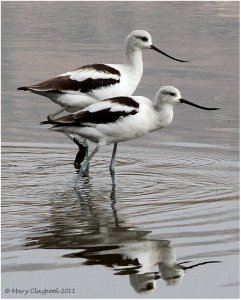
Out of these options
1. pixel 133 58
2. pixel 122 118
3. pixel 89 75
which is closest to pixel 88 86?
pixel 89 75

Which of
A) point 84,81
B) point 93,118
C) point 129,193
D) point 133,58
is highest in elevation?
point 133,58

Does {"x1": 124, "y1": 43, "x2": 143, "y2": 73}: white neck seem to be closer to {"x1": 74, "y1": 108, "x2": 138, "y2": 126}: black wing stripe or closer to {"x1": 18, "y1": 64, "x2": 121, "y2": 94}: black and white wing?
{"x1": 18, "y1": 64, "x2": 121, "y2": 94}: black and white wing

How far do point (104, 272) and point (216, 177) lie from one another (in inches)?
148

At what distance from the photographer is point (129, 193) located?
37.3ft

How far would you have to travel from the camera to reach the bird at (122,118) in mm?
11289

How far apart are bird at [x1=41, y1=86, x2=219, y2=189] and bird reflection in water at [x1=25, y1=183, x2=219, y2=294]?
826mm

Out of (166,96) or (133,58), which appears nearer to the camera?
(166,96)

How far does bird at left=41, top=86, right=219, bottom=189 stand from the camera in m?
11.3

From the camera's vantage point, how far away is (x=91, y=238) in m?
9.55

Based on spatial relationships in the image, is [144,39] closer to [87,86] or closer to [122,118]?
[87,86]

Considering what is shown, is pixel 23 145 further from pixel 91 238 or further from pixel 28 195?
pixel 91 238

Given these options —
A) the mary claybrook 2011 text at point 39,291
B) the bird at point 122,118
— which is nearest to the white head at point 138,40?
the bird at point 122,118

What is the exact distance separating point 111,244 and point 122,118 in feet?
7.28

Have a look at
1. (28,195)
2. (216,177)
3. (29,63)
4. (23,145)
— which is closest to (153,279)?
(28,195)
